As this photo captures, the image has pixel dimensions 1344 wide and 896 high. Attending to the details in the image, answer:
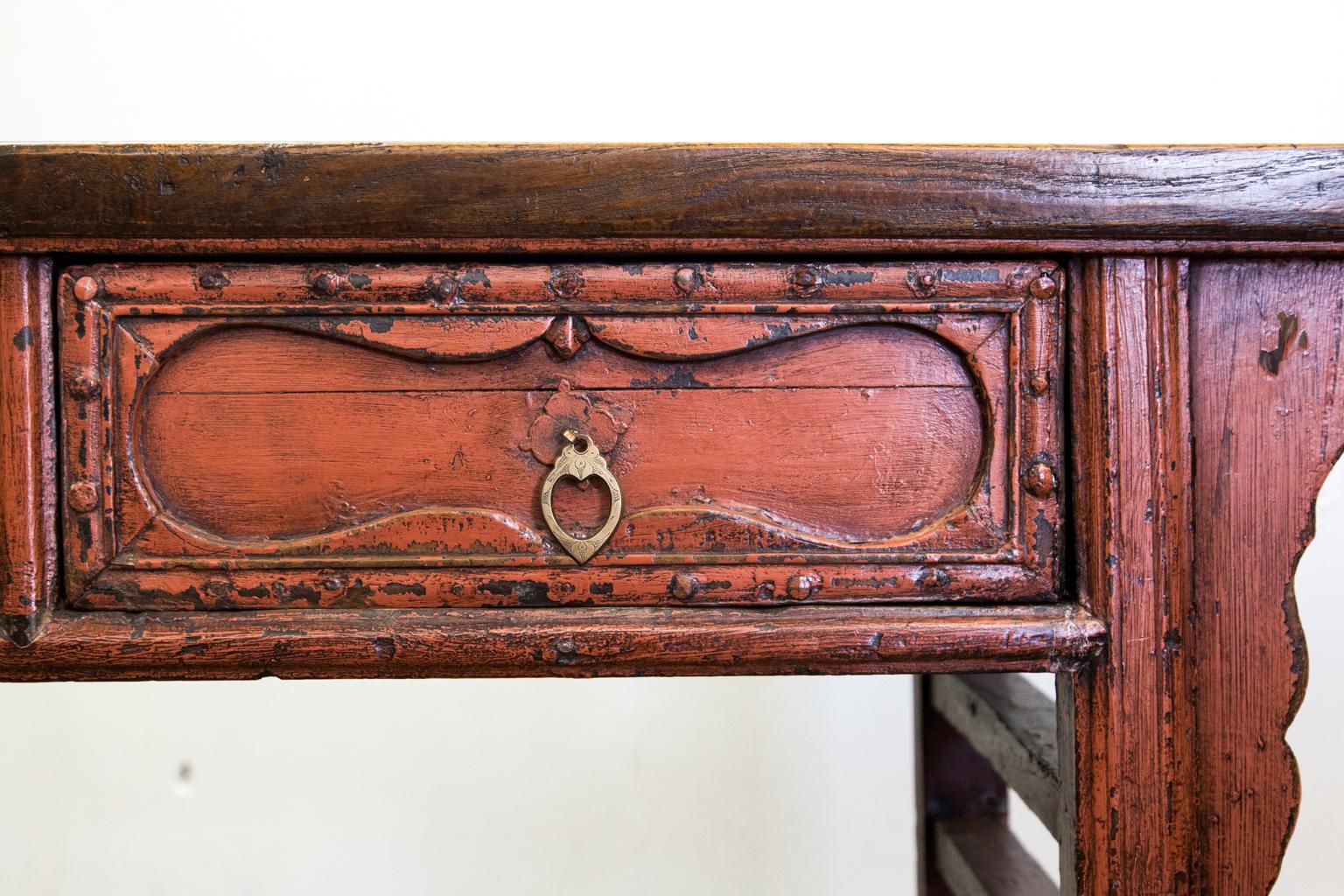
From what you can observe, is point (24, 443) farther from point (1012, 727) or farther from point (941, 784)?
point (941, 784)

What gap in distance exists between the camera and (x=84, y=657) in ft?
1.84

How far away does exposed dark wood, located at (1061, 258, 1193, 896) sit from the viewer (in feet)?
1.85

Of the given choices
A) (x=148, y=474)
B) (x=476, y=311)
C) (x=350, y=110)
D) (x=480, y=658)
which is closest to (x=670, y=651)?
(x=480, y=658)

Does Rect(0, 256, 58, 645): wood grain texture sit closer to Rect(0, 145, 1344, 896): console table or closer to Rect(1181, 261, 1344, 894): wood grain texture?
Rect(0, 145, 1344, 896): console table

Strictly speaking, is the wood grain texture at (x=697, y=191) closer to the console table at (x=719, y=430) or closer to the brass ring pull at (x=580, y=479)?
the console table at (x=719, y=430)

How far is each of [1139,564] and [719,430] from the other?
267 mm

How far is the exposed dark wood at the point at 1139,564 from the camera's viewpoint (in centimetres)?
56

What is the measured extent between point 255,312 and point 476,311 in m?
0.13

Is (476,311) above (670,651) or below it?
above

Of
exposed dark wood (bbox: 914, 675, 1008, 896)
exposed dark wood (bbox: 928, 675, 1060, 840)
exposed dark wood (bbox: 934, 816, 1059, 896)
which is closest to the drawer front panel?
exposed dark wood (bbox: 928, 675, 1060, 840)

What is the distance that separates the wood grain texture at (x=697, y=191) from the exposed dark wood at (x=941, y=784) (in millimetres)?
781

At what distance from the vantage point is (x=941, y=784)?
47.4 inches

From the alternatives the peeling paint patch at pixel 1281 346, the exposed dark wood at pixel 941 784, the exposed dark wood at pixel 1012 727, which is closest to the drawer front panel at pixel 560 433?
the peeling paint patch at pixel 1281 346

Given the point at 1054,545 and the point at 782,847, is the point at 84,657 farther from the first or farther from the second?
the point at 782,847
